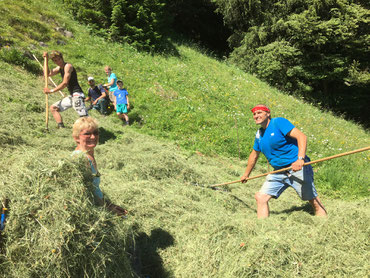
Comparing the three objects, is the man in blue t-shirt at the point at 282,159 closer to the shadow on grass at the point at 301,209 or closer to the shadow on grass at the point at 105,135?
the shadow on grass at the point at 301,209

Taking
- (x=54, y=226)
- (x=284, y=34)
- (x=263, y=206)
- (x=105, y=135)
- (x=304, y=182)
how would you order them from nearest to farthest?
(x=54, y=226)
(x=304, y=182)
(x=263, y=206)
(x=105, y=135)
(x=284, y=34)

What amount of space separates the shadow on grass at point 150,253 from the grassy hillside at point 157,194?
1 cm

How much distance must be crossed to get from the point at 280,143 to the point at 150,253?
2.27m

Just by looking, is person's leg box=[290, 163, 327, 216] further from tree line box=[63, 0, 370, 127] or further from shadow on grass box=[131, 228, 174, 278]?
tree line box=[63, 0, 370, 127]

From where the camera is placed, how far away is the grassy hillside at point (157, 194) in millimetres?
1885

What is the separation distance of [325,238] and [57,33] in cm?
1146

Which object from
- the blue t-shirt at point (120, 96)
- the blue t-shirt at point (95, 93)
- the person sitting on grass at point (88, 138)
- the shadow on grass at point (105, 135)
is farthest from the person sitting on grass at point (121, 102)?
the person sitting on grass at point (88, 138)

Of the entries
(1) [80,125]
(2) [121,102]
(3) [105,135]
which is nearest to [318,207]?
(1) [80,125]

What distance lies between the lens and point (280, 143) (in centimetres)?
362

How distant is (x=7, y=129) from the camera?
15.0 feet

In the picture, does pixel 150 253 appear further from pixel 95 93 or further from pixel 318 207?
pixel 95 93

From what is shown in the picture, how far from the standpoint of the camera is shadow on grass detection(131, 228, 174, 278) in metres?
2.77

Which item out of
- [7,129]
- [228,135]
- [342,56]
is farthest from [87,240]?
[342,56]

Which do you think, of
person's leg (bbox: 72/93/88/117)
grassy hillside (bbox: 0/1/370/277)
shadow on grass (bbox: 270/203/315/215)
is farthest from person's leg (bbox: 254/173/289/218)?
person's leg (bbox: 72/93/88/117)
